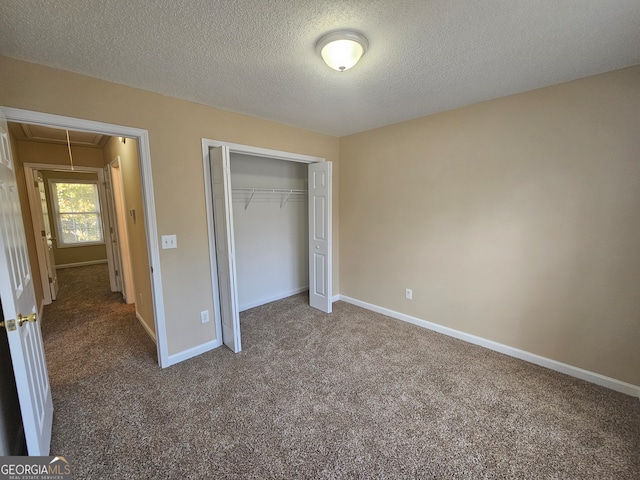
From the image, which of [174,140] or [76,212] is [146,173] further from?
[76,212]

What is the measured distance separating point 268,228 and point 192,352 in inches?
77.8

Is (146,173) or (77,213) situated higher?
(146,173)

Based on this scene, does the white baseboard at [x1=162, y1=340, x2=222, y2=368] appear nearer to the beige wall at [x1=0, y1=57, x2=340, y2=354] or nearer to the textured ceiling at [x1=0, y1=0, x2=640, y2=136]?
the beige wall at [x1=0, y1=57, x2=340, y2=354]

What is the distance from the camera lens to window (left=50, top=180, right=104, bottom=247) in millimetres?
6180

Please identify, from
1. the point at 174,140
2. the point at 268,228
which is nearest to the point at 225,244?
the point at 174,140

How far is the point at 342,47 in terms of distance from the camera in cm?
155

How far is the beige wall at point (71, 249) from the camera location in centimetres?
600

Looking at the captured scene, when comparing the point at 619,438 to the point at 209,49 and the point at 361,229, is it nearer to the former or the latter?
the point at 361,229

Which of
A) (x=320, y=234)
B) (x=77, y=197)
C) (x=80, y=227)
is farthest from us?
(x=80, y=227)

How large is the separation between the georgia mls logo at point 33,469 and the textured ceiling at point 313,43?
7.16 ft

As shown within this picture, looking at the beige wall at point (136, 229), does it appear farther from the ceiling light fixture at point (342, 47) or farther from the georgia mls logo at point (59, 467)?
the ceiling light fixture at point (342, 47)

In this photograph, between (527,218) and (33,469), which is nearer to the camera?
(33,469)

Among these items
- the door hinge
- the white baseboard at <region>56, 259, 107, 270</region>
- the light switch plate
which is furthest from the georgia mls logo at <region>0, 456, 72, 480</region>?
the white baseboard at <region>56, 259, 107, 270</region>

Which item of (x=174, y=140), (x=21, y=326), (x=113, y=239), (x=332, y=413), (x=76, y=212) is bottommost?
(x=332, y=413)
